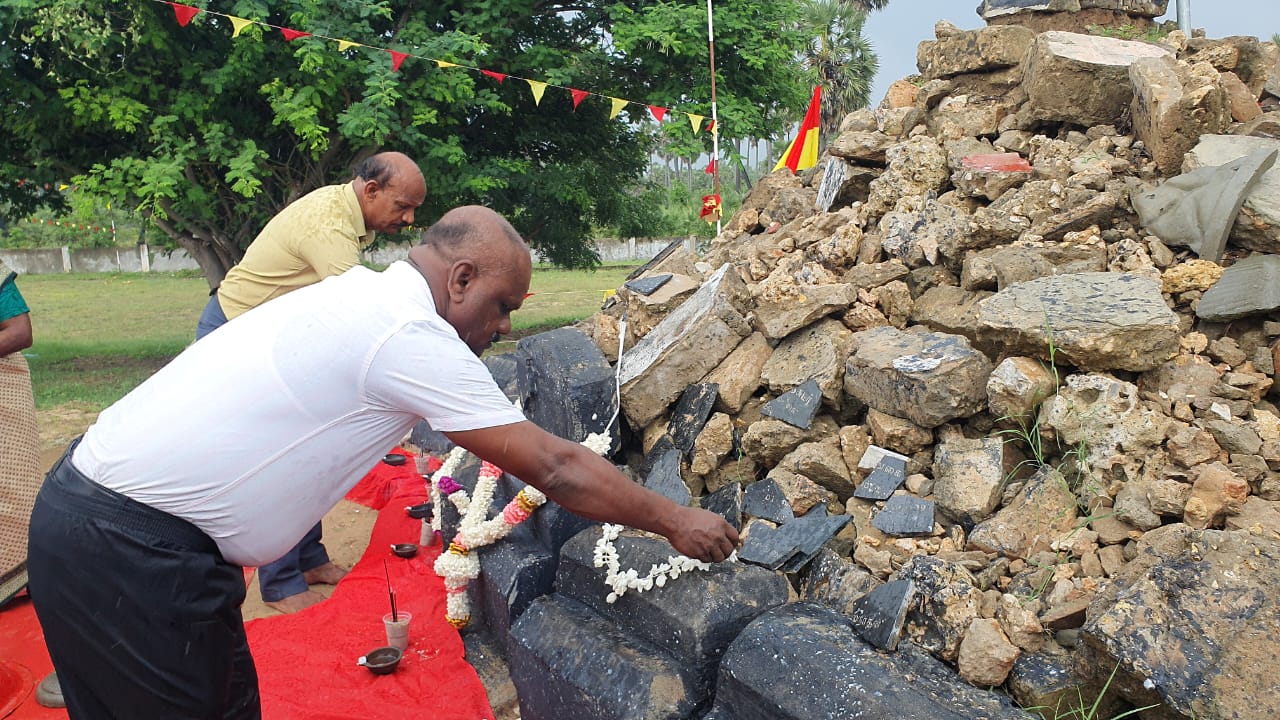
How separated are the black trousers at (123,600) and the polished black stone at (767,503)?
191 centimetres

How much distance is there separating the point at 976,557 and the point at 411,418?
1.85 metres

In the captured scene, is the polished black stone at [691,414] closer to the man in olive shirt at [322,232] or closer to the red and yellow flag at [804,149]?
the man in olive shirt at [322,232]

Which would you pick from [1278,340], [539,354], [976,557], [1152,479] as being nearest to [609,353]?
[539,354]

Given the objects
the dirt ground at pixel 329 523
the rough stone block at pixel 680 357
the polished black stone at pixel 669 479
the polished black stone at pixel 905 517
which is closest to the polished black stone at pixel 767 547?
the polished black stone at pixel 905 517

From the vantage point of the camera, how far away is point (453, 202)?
973 centimetres

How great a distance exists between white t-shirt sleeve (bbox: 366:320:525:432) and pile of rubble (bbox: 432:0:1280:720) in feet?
3.68

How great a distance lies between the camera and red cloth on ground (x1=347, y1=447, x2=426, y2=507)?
5.37m

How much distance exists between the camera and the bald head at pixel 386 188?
3.57 metres

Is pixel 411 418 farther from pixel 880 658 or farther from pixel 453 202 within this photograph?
pixel 453 202

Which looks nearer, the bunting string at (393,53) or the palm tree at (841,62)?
the bunting string at (393,53)

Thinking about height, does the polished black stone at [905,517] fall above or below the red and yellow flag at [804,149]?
below

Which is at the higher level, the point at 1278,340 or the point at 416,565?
the point at 1278,340

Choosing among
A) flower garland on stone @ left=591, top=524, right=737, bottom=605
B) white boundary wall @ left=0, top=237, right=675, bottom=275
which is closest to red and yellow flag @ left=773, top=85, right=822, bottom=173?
flower garland on stone @ left=591, top=524, right=737, bottom=605

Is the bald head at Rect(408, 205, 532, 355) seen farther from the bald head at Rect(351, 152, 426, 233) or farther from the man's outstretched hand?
the bald head at Rect(351, 152, 426, 233)
